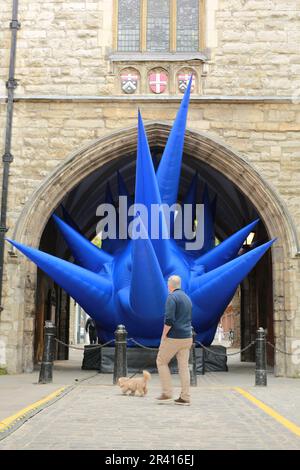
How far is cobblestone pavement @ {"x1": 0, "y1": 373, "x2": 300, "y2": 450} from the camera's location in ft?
14.5

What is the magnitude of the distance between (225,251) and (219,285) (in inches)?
46.4

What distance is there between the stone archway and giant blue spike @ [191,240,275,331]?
75 cm

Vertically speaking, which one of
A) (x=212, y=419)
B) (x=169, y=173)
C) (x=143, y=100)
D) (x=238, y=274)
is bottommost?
(x=212, y=419)

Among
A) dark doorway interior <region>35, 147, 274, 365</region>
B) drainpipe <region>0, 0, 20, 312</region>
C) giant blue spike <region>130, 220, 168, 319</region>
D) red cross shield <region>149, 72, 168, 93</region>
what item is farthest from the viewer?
dark doorway interior <region>35, 147, 274, 365</region>

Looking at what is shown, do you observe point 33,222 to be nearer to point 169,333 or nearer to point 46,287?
point 46,287

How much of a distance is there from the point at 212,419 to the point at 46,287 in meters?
10.2

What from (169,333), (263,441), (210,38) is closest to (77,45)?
(210,38)

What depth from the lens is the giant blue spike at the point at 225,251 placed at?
11672mm

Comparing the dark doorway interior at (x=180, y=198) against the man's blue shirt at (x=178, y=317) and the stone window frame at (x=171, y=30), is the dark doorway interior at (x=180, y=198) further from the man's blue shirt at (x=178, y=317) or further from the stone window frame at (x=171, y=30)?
the man's blue shirt at (x=178, y=317)

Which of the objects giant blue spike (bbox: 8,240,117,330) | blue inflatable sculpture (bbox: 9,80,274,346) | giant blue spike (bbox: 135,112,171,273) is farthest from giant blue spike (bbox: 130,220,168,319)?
giant blue spike (bbox: 8,240,117,330)

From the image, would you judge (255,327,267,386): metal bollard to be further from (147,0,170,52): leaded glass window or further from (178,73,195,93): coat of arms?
(147,0,170,52): leaded glass window

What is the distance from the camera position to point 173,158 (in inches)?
427

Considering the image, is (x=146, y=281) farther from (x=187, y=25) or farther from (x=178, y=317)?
(x=187, y=25)

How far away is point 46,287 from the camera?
1538 centimetres
